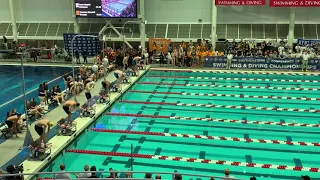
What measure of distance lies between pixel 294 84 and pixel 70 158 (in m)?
12.1

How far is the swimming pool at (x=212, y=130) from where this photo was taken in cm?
975

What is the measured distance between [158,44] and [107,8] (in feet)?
13.8

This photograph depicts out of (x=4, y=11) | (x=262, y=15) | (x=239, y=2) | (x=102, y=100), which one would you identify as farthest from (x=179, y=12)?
(x=4, y=11)

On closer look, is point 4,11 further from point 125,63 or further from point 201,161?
point 201,161

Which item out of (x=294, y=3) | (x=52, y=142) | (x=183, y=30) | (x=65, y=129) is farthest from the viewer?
(x=183, y=30)

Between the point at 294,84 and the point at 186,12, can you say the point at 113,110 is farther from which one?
the point at 186,12

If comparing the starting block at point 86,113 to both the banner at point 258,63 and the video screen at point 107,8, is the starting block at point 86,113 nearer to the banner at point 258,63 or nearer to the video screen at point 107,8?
the banner at point 258,63

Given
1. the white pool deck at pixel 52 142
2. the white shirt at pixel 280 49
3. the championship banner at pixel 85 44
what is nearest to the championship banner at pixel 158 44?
the championship banner at pixel 85 44

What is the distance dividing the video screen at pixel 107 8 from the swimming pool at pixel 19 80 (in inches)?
174

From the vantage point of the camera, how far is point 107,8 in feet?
79.5

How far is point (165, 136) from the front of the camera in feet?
38.2

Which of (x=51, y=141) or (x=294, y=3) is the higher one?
(x=294, y=3)

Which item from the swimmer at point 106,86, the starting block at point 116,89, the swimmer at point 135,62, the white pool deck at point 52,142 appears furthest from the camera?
the swimmer at point 135,62

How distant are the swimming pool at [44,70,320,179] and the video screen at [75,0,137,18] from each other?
7631mm
